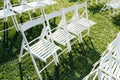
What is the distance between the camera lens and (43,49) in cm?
534

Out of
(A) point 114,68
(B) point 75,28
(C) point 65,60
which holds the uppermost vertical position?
(B) point 75,28

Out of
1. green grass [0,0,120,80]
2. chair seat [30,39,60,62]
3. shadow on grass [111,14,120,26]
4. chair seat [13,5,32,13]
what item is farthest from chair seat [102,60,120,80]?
shadow on grass [111,14,120,26]

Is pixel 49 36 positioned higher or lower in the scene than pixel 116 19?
higher

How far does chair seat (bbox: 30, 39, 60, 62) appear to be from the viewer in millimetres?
5113

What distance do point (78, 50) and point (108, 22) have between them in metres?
2.70

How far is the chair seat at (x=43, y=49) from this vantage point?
511cm

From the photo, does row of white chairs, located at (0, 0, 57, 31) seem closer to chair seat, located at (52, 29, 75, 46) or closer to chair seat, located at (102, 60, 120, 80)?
chair seat, located at (52, 29, 75, 46)

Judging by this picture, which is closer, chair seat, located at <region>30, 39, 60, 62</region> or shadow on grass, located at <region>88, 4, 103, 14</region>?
chair seat, located at <region>30, 39, 60, 62</region>

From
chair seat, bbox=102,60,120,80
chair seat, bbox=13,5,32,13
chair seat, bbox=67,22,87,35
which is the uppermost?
chair seat, bbox=13,5,32,13

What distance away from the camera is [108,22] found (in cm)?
871

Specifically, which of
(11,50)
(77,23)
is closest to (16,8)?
(11,50)

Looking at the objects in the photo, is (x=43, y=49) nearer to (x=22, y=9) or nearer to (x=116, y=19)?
(x=22, y=9)

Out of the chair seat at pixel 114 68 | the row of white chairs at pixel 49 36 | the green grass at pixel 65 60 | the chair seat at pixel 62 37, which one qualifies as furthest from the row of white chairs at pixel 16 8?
the chair seat at pixel 114 68

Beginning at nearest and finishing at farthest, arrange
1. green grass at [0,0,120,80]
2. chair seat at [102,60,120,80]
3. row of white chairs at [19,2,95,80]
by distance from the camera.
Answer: chair seat at [102,60,120,80], row of white chairs at [19,2,95,80], green grass at [0,0,120,80]
